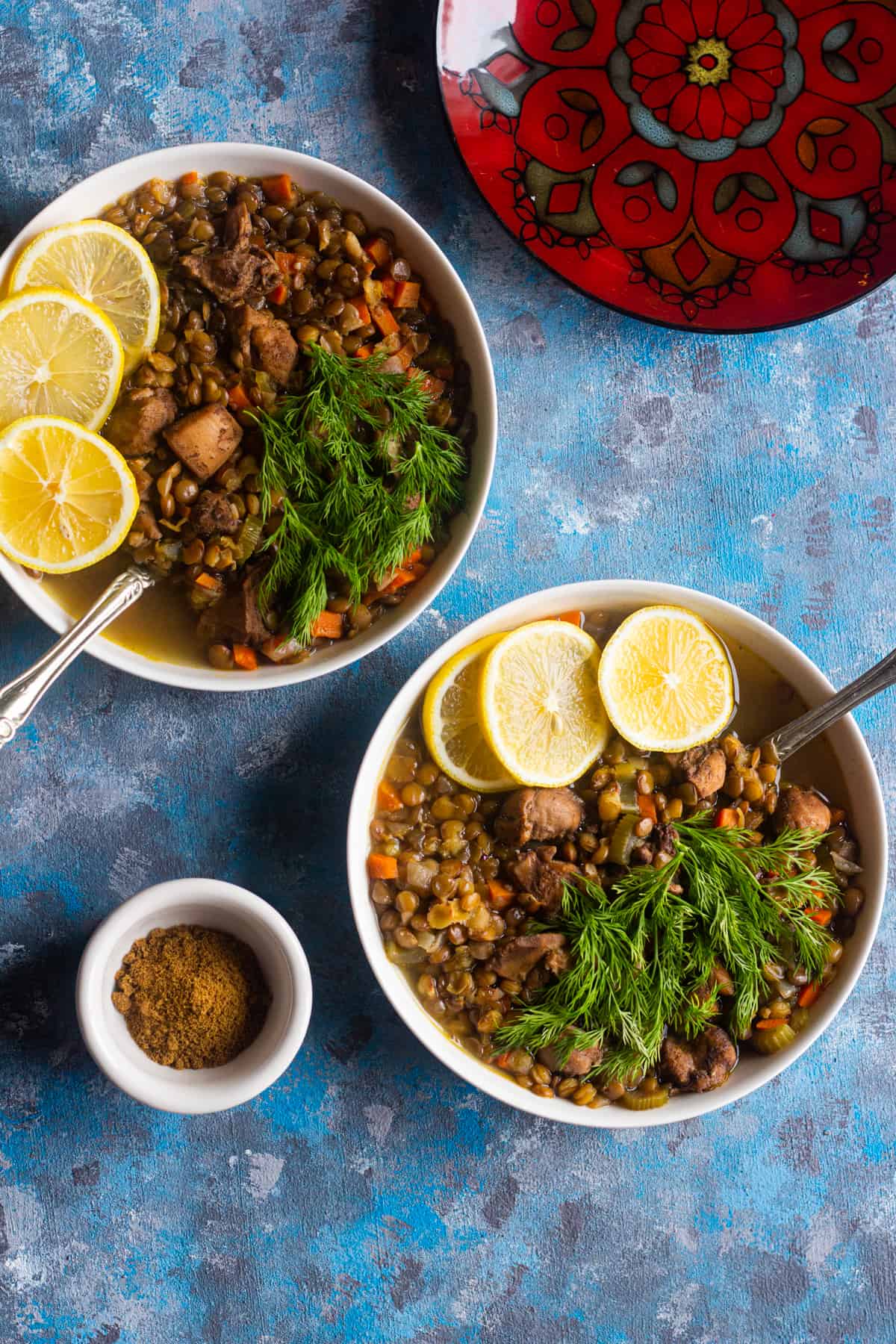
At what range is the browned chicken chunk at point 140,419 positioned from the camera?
2848mm

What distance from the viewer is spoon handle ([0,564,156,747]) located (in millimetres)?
2693

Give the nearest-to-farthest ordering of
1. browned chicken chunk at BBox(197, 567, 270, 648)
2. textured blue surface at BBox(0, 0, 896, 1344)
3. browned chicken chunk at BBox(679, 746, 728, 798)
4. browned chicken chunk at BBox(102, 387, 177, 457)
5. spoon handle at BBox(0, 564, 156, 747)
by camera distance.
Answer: spoon handle at BBox(0, 564, 156, 747) → browned chicken chunk at BBox(102, 387, 177, 457) → browned chicken chunk at BBox(197, 567, 270, 648) → browned chicken chunk at BBox(679, 746, 728, 798) → textured blue surface at BBox(0, 0, 896, 1344)

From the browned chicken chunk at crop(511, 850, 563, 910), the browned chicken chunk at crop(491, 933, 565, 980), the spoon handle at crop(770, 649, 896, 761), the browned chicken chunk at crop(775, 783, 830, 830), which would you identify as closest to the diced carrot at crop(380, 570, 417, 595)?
the browned chicken chunk at crop(511, 850, 563, 910)

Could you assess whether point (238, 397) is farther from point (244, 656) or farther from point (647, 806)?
point (647, 806)

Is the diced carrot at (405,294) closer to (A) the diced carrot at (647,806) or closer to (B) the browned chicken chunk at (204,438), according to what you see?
(B) the browned chicken chunk at (204,438)

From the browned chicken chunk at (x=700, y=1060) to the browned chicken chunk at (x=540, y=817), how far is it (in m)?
0.72

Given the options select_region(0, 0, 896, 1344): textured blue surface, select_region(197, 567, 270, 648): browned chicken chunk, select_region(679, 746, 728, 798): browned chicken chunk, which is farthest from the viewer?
select_region(0, 0, 896, 1344): textured blue surface

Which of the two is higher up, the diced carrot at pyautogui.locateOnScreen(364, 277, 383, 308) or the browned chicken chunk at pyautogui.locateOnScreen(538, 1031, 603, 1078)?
the diced carrot at pyautogui.locateOnScreen(364, 277, 383, 308)

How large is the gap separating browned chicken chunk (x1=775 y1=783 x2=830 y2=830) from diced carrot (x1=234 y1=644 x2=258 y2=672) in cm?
162

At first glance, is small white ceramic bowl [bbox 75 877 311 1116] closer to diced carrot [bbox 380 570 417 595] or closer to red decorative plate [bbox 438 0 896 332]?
diced carrot [bbox 380 570 417 595]

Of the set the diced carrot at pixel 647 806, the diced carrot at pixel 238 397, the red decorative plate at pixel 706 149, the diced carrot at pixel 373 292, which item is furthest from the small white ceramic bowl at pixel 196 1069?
the red decorative plate at pixel 706 149

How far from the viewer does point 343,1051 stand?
3.27 meters

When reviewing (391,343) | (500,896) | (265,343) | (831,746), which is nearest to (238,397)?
(265,343)

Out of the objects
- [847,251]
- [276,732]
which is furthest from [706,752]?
[847,251]
